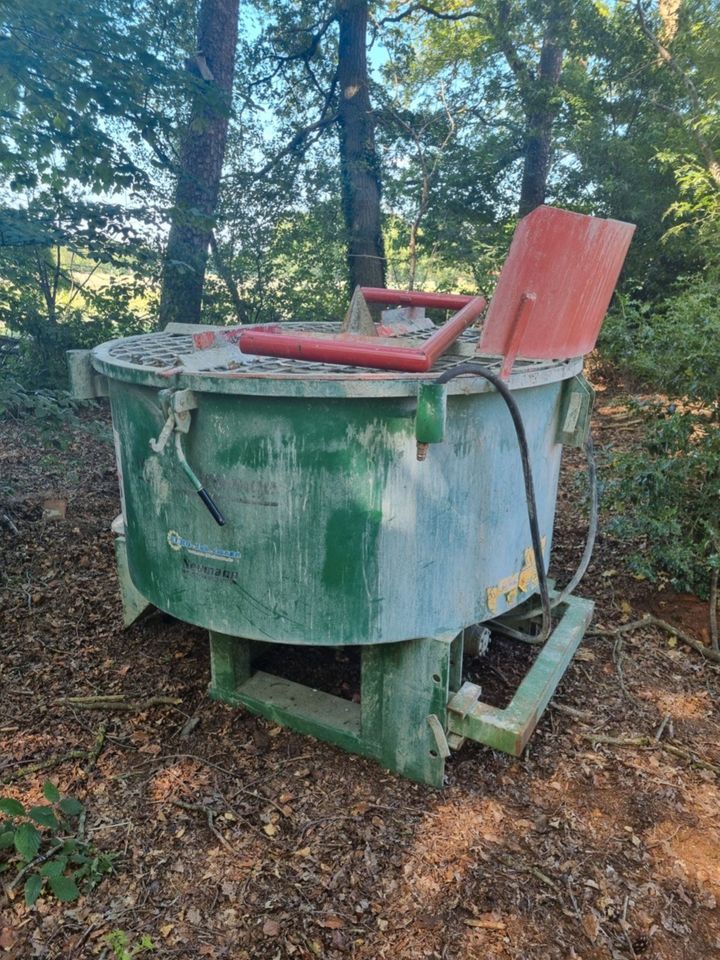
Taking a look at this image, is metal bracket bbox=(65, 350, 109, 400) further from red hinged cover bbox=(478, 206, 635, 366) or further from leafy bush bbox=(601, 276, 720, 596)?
leafy bush bbox=(601, 276, 720, 596)

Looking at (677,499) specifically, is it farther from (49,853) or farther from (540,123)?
(540,123)

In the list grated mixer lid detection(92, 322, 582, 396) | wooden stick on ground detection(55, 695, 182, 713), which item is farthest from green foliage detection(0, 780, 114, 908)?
grated mixer lid detection(92, 322, 582, 396)

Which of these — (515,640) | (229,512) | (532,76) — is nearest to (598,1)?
(532,76)

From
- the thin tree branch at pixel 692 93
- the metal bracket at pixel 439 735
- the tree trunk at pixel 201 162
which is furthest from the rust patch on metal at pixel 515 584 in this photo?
the thin tree branch at pixel 692 93

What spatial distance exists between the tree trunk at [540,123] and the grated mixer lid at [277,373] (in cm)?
786

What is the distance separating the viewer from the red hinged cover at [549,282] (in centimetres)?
178

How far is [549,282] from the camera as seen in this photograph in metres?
1.85

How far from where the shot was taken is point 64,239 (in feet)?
11.0

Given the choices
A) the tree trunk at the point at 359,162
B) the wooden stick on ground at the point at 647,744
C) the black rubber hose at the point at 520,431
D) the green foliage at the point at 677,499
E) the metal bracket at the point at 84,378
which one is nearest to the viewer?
the black rubber hose at the point at 520,431

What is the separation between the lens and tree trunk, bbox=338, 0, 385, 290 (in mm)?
7828

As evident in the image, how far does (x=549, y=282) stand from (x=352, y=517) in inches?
36.1

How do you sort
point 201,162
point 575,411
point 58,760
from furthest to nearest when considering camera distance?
1. point 201,162
2. point 575,411
3. point 58,760

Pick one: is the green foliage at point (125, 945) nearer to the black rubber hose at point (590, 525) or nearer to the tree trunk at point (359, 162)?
the black rubber hose at point (590, 525)

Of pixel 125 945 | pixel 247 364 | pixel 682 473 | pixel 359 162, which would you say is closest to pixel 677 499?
pixel 682 473
